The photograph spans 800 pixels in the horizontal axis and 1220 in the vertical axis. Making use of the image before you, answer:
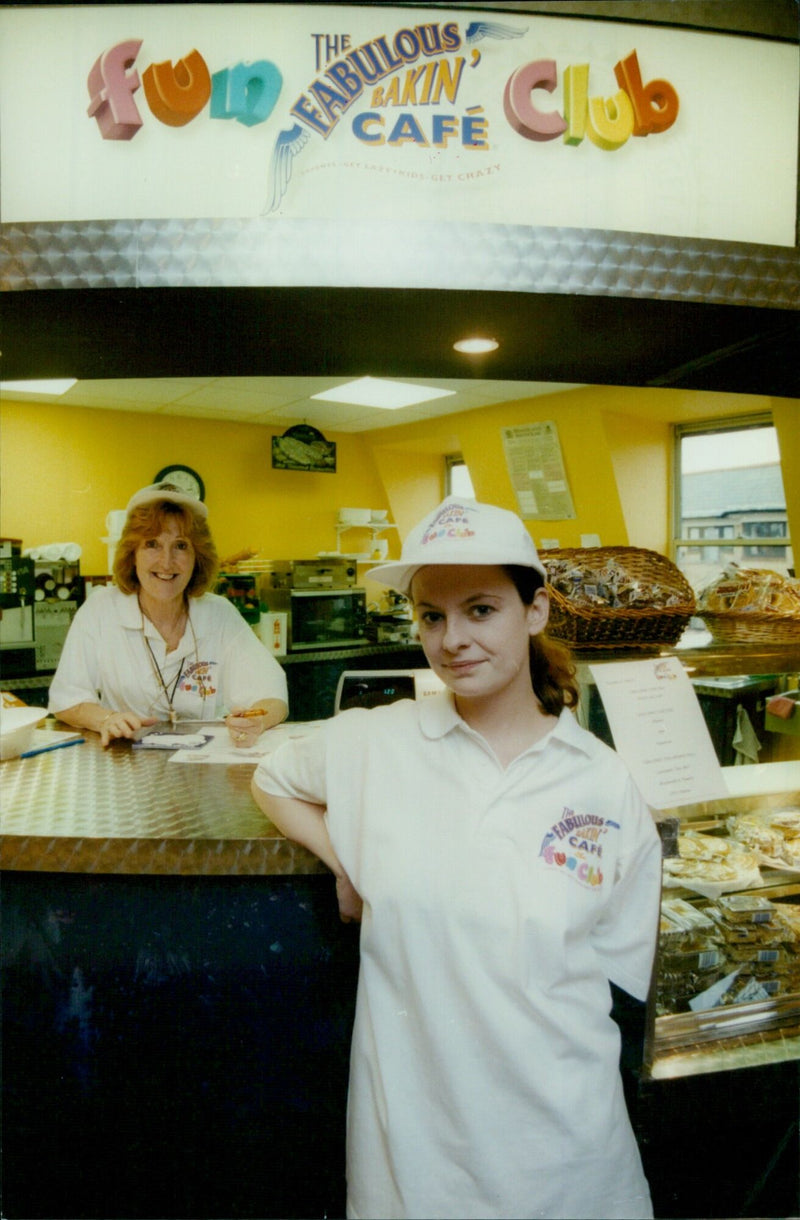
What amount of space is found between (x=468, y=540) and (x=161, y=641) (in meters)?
1.75

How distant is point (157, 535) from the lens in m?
2.50

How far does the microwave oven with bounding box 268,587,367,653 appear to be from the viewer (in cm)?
641

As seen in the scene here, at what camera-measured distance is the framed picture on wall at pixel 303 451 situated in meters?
7.18

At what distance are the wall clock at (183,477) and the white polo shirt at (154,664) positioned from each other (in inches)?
184

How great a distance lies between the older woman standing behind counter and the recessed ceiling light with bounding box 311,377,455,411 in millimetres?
3448

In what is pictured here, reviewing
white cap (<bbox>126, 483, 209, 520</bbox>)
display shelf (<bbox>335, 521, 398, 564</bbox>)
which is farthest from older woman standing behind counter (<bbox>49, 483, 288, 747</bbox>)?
display shelf (<bbox>335, 521, 398, 564</bbox>)

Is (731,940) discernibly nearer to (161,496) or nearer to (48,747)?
(48,747)

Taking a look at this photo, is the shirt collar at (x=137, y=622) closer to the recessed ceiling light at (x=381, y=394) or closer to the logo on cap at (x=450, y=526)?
the logo on cap at (x=450, y=526)

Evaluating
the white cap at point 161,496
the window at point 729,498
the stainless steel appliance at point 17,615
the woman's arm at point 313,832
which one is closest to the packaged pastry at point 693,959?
the woman's arm at point 313,832

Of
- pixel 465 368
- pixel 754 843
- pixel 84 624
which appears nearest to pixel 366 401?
pixel 84 624

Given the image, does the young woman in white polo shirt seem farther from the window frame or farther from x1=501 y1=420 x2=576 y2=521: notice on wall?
x1=501 y1=420 x2=576 y2=521: notice on wall

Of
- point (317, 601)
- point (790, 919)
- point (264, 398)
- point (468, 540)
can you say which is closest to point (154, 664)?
point (468, 540)

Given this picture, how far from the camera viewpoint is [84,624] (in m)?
2.54

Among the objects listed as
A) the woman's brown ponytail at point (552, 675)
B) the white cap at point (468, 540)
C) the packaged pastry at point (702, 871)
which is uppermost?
the white cap at point (468, 540)
